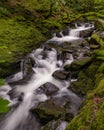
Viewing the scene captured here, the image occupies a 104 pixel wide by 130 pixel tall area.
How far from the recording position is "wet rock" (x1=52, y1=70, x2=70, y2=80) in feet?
27.3

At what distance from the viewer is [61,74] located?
8531mm

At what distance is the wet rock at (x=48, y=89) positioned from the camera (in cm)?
747

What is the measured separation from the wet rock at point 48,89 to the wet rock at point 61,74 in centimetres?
62

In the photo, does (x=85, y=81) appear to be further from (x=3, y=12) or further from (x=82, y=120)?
(x=3, y=12)

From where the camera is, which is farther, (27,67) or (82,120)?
(27,67)

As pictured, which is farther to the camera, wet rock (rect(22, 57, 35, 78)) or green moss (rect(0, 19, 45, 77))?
green moss (rect(0, 19, 45, 77))

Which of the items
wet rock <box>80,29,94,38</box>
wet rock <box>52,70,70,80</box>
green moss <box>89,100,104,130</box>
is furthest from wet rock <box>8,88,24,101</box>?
wet rock <box>80,29,94,38</box>

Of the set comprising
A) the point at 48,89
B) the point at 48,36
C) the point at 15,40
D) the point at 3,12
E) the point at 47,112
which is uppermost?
the point at 3,12

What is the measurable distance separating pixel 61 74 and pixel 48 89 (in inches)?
43.4

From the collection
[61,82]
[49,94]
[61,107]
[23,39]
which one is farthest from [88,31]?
[61,107]

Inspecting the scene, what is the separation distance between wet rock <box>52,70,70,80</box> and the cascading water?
0.14 m

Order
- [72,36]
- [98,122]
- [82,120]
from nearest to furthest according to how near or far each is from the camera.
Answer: [98,122] < [82,120] < [72,36]

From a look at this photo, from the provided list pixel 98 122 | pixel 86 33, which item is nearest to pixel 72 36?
pixel 86 33

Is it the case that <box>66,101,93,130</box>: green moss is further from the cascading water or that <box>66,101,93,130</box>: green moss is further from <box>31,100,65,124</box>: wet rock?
<box>31,100,65,124</box>: wet rock
